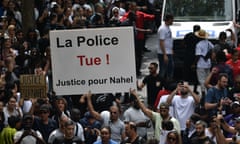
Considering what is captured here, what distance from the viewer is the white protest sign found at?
570 inches

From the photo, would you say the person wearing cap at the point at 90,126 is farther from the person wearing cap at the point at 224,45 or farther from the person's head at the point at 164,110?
the person wearing cap at the point at 224,45

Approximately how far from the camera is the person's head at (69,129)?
592 inches

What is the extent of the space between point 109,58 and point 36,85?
3.86ft

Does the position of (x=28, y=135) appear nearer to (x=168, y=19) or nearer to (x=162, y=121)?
(x=162, y=121)

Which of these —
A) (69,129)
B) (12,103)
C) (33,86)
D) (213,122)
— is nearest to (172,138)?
(213,122)

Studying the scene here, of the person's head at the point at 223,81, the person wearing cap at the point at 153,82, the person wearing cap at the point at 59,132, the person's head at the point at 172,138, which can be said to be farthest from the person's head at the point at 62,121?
the person wearing cap at the point at 153,82

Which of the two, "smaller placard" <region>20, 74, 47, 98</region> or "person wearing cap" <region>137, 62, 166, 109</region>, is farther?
"person wearing cap" <region>137, 62, 166, 109</region>

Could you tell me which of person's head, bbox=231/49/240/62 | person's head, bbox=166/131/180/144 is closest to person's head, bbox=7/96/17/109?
person's head, bbox=166/131/180/144

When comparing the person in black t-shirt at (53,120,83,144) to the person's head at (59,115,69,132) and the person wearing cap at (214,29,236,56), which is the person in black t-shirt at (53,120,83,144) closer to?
the person's head at (59,115,69,132)

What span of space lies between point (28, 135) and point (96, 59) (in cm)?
168

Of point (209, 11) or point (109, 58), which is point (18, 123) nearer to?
point (109, 58)

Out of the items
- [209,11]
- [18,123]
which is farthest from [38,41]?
[18,123]

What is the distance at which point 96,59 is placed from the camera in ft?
47.5

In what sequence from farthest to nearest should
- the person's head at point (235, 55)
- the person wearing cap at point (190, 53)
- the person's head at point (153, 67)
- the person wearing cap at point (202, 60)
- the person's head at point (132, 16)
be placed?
1. the person's head at point (132, 16)
2. the person wearing cap at point (190, 53)
3. the person wearing cap at point (202, 60)
4. the person's head at point (235, 55)
5. the person's head at point (153, 67)
